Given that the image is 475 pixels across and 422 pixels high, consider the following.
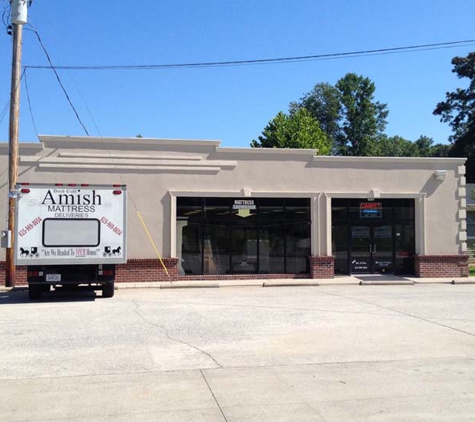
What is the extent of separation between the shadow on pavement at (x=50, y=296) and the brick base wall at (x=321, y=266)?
8.16m

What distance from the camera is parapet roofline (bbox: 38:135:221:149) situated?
62.1 ft

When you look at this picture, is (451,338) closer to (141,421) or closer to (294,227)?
(141,421)

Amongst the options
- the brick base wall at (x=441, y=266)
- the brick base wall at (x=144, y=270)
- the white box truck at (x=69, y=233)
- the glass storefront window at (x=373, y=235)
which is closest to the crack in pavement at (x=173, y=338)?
the white box truck at (x=69, y=233)

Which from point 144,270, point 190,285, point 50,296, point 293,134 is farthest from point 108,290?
point 293,134

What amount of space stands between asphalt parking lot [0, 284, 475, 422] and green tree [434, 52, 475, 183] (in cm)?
3971

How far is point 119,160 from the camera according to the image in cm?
1942

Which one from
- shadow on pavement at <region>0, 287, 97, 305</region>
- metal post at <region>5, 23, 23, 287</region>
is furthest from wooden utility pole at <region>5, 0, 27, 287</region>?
shadow on pavement at <region>0, 287, 97, 305</region>

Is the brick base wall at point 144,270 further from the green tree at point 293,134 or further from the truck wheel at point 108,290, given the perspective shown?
the green tree at point 293,134

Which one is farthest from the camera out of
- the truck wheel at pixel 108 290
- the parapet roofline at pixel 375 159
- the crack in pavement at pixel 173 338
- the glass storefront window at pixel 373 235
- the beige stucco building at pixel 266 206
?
the glass storefront window at pixel 373 235

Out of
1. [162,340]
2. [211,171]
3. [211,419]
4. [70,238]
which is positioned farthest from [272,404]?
[211,171]

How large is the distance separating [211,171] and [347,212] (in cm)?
573

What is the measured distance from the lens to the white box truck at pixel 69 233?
14.6 m

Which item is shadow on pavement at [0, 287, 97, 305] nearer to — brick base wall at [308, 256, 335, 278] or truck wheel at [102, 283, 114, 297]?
truck wheel at [102, 283, 114, 297]

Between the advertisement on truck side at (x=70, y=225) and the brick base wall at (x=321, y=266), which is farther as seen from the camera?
the brick base wall at (x=321, y=266)
